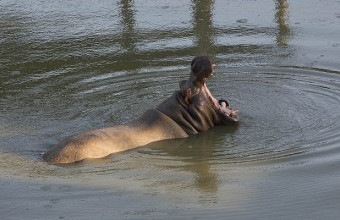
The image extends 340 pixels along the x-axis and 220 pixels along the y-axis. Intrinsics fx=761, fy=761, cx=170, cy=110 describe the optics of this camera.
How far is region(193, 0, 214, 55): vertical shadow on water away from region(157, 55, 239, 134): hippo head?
289 centimetres

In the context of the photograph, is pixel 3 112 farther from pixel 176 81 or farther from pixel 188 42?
pixel 188 42

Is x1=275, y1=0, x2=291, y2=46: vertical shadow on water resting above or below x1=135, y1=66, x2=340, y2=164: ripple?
above

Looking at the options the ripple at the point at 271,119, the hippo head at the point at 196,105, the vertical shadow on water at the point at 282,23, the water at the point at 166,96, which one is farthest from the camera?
the vertical shadow on water at the point at 282,23

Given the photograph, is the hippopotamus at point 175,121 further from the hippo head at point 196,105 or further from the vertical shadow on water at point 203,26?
the vertical shadow on water at point 203,26

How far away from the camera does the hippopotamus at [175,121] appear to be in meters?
8.05

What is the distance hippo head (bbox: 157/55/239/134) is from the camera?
8.79m

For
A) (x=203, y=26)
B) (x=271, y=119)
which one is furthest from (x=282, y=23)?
(x=271, y=119)

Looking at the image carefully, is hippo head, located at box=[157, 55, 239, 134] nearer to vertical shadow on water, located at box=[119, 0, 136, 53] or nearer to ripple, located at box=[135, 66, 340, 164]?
ripple, located at box=[135, 66, 340, 164]

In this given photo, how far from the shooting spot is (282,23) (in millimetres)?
13227

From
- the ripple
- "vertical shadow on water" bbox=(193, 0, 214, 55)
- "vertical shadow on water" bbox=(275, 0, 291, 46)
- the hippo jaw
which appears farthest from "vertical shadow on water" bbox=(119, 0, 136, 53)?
the hippo jaw

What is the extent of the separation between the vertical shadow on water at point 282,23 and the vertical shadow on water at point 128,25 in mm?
2400

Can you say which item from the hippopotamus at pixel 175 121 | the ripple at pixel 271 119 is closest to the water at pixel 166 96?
the ripple at pixel 271 119

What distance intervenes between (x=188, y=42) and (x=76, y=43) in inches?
74.1

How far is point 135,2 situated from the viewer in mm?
15008
